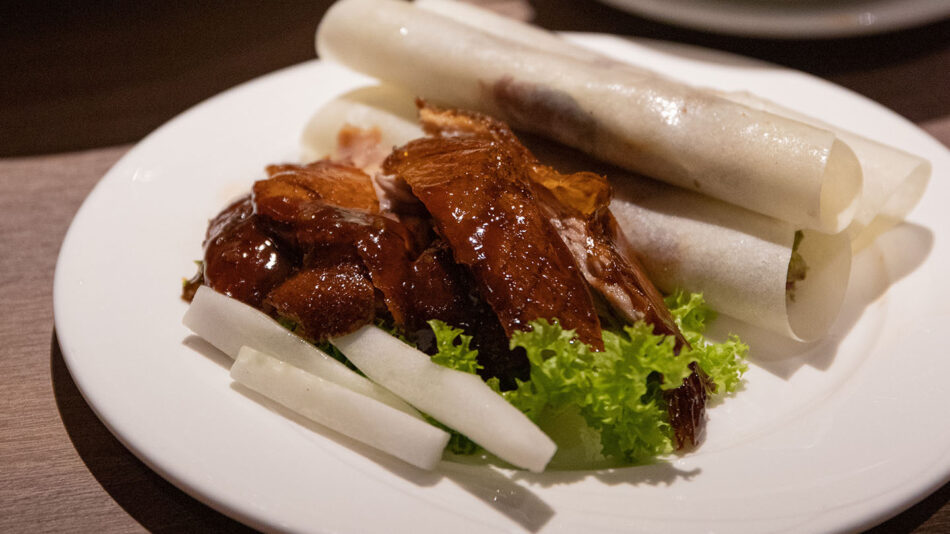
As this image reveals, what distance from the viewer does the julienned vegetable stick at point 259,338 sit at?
8.10 feet

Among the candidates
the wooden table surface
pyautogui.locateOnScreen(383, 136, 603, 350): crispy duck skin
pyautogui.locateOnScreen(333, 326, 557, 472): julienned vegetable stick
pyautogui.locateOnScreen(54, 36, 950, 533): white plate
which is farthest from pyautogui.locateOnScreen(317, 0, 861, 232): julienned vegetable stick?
pyautogui.locateOnScreen(333, 326, 557, 472): julienned vegetable stick

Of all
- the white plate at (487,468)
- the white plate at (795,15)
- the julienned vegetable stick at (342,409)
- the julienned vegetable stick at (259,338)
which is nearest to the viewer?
the white plate at (487,468)

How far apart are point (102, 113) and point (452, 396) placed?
3209 mm

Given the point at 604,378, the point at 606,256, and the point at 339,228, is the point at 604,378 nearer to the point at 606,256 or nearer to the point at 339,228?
the point at 606,256

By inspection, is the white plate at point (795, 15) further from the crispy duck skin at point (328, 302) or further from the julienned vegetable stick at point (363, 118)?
the crispy duck skin at point (328, 302)

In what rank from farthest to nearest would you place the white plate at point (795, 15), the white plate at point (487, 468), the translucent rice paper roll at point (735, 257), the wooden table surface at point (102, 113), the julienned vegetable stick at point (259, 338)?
the white plate at point (795, 15) → the translucent rice paper roll at point (735, 257) → the julienned vegetable stick at point (259, 338) → the wooden table surface at point (102, 113) → the white plate at point (487, 468)

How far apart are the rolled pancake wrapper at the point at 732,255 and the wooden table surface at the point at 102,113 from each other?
2.64ft

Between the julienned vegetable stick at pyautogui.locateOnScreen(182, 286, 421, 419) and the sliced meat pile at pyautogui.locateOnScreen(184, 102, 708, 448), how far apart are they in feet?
0.21

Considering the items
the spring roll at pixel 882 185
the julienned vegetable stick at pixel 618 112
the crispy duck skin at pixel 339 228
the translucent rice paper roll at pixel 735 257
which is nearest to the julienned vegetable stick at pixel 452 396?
the crispy duck skin at pixel 339 228

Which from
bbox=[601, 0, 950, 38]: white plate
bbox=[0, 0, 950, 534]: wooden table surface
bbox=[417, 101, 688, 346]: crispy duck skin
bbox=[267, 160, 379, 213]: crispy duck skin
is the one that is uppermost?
bbox=[601, 0, 950, 38]: white plate

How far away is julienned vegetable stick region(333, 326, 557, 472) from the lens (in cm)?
212

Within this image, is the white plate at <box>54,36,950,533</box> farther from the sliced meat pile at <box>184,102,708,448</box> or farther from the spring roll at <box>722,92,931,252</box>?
the sliced meat pile at <box>184,102,708,448</box>

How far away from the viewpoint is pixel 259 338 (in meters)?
2.53

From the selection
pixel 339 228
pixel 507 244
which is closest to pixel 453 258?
pixel 507 244
